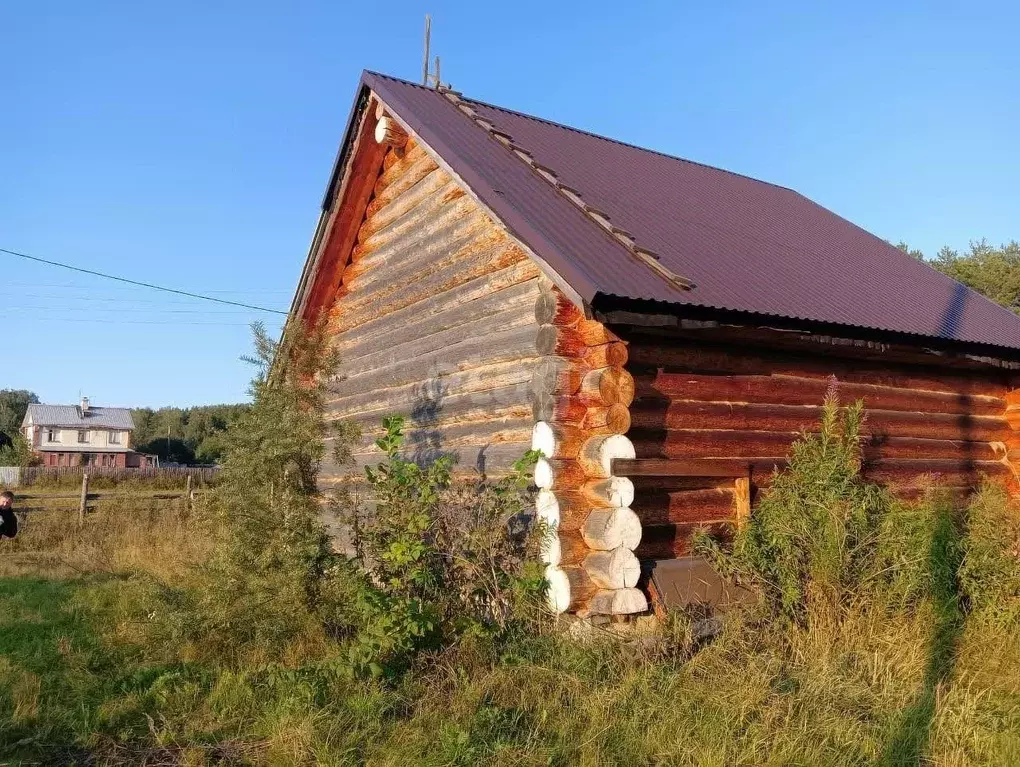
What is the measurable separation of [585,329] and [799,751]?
3456mm

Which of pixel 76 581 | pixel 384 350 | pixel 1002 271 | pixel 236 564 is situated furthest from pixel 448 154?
pixel 1002 271

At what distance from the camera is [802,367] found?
8.16m

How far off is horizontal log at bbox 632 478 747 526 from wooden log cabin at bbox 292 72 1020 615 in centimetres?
2

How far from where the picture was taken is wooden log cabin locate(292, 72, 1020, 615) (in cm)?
641

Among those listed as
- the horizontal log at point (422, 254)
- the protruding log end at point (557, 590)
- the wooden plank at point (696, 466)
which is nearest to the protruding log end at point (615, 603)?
the protruding log end at point (557, 590)

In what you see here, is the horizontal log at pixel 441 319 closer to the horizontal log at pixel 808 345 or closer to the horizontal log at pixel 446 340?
the horizontal log at pixel 446 340

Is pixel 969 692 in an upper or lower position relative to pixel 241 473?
lower

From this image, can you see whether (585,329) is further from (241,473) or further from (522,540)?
(241,473)

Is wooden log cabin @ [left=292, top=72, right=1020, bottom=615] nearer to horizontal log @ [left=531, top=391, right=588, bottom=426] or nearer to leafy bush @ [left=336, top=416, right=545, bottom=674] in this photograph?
horizontal log @ [left=531, top=391, right=588, bottom=426]

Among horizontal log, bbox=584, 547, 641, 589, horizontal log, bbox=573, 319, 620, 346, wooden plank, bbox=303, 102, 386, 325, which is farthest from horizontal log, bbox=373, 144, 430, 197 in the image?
horizontal log, bbox=584, 547, 641, 589

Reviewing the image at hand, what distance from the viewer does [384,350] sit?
33.1 ft

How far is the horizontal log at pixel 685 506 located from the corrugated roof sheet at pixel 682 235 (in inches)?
66.8

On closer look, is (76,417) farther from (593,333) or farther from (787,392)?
(593,333)

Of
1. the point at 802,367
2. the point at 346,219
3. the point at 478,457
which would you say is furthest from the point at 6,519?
the point at 802,367
